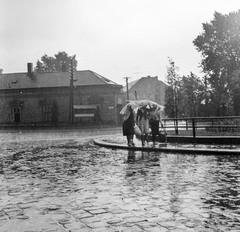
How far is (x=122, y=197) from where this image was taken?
607cm

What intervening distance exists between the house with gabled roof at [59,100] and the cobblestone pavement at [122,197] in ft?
138

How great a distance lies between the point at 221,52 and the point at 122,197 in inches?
1412

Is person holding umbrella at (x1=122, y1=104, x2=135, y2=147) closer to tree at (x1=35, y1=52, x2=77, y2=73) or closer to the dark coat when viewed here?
the dark coat

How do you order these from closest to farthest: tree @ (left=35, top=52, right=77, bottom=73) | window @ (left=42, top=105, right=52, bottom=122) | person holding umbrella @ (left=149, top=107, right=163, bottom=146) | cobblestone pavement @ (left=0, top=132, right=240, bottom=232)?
cobblestone pavement @ (left=0, top=132, right=240, bottom=232), person holding umbrella @ (left=149, top=107, right=163, bottom=146), window @ (left=42, top=105, right=52, bottom=122), tree @ (left=35, top=52, right=77, bottom=73)

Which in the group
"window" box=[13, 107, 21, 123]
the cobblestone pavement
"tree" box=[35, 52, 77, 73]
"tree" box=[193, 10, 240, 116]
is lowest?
the cobblestone pavement

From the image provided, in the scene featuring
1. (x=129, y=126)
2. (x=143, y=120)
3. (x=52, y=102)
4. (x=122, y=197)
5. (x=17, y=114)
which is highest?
(x=52, y=102)

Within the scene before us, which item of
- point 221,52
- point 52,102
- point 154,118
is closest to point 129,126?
point 154,118

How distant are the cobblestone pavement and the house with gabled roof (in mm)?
42070

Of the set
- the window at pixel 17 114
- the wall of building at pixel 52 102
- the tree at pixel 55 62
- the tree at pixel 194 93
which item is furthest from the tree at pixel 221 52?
the tree at pixel 55 62

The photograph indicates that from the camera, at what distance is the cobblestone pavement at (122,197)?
4527mm

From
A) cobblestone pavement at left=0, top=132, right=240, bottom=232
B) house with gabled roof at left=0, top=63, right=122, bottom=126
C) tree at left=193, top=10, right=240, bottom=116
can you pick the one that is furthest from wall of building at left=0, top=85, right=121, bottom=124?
cobblestone pavement at left=0, top=132, right=240, bottom=232

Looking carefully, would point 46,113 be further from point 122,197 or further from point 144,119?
point 122,197

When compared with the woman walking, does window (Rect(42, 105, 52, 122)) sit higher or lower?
higher

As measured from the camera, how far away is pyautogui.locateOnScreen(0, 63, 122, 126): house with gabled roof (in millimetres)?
52281
